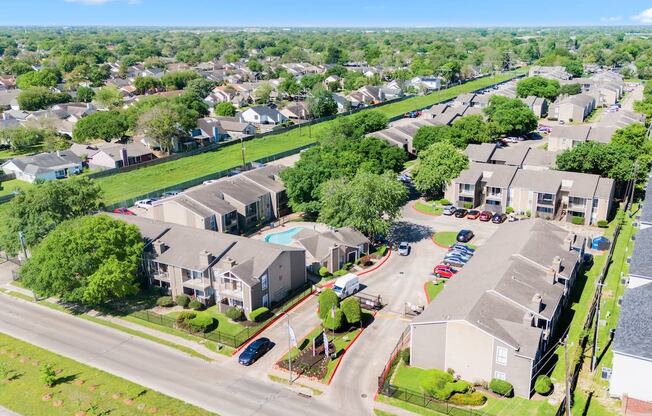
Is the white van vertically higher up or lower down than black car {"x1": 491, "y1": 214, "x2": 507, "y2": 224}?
higher up

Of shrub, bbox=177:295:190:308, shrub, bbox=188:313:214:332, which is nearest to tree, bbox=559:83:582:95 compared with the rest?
shrub, bbox=177:295:190:308

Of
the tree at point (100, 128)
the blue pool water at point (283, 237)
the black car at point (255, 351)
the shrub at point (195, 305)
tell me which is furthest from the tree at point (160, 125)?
the black car at point (255, 351)

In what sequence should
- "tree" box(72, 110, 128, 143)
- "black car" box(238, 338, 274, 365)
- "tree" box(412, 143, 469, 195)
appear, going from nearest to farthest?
"black car" box(238, 338, 274, 365) < "tree" box(412, 143, 469, 195) < "tree" box(72, 110, 128, 143)

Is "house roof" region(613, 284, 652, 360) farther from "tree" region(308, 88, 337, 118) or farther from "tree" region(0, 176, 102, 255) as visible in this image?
"tree" region(308, 88, 337, 118)

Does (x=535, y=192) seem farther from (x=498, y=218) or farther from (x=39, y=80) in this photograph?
(x=39, y=80)

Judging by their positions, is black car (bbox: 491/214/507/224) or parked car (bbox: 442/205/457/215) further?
parked car (bbox: 442/205/457/215)

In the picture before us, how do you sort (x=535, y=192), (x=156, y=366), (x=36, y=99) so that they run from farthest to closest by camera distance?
(x=36, y=99) < (x=535, y=192) < (x=156, y=366)

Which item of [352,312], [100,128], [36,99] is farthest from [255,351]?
[36,99]
